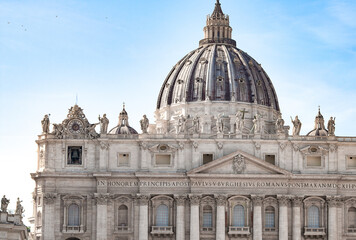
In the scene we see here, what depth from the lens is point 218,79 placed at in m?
165

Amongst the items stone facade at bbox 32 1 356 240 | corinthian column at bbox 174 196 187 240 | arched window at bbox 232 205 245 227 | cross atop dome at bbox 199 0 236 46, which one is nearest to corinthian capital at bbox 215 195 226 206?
stone facade at bbox 32 1 356 240

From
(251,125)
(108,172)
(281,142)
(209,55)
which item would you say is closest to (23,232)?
(108,172)

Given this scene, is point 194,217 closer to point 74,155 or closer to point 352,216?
point 74,155

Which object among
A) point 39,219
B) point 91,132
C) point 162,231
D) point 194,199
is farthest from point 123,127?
point 162,231

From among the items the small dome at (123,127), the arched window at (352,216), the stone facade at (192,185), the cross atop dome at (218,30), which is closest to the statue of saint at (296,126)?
the stone facade at (192,185)

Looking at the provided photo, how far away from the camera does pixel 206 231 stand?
130 meters

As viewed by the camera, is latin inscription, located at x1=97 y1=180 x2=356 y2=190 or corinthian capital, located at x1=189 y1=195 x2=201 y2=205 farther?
latin inscription, located at x1=97 y1=180 x2=356 y2=190

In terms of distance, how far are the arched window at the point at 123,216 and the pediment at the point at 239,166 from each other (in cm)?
849

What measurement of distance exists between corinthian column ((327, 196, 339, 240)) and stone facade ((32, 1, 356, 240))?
0.11 metres

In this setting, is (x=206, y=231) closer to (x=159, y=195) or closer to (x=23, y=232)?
(x=159, y=195)

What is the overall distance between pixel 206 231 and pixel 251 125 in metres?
29.8

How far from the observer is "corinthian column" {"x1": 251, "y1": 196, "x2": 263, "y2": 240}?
130 meters

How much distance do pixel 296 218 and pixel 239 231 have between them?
6.61m

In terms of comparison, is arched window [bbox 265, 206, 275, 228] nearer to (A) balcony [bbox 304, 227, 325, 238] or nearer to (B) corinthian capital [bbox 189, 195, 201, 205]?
(A) balcony [bbox 304, 227, 325, 238]
